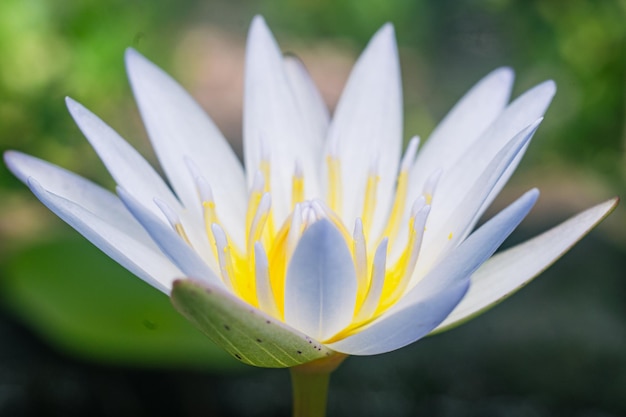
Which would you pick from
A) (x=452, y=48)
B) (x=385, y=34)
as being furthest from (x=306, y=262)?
(x=452, y=48)

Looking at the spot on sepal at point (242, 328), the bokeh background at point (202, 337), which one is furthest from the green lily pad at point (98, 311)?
the spot on sepal at point (242, 328)

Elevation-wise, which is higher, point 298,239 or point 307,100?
point 307,100

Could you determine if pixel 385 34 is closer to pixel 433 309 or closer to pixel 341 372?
pixel 433 309

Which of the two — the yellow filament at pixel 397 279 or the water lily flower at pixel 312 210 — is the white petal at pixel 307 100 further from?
the yellow filament at pixel 397 279

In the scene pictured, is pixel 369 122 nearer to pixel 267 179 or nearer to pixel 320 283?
pixel 267 179

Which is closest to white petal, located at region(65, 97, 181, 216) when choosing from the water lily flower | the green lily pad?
the water lily flower

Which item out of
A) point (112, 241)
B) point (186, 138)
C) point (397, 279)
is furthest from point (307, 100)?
point (112, 241)
